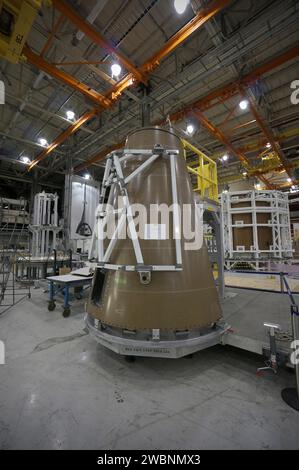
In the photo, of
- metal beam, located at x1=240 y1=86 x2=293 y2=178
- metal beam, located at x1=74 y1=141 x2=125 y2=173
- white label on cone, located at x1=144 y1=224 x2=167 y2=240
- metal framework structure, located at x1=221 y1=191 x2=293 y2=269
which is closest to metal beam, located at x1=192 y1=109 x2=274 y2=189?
metal beam, located at x1=240 y1=86 x2=293 y2=178

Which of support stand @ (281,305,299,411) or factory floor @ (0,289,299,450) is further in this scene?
support stand @ (281,305,299,411)

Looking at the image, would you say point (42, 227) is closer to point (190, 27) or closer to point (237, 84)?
point (190, 27)

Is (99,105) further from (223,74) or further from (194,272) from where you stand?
(194,272)

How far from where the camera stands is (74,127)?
26.0 feet

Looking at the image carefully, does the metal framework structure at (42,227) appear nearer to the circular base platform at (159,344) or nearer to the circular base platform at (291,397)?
the circular base platform at (159,344)

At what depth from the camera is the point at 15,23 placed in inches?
131

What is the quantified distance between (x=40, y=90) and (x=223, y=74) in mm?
5896

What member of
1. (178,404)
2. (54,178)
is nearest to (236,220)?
(178,404)

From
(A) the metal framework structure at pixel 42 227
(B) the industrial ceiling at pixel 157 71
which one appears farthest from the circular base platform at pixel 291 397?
(A) the metal framework structure at pixel 42 227

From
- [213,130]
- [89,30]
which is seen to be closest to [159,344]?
[89,30]

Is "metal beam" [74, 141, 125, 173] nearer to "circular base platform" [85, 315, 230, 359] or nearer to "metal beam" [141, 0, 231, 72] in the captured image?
"metal beam" [141, 0, 231, 72]

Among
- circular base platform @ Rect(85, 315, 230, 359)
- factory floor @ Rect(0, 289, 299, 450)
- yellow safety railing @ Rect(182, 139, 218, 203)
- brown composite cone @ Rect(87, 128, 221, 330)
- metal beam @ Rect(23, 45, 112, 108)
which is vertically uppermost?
metal beam @ Rect(23, 45, 112, 108)

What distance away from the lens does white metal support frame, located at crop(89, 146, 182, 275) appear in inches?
93.4

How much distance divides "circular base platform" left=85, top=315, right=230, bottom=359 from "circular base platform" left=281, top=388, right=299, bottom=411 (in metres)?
0.73
